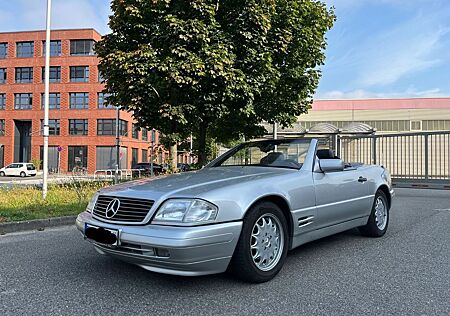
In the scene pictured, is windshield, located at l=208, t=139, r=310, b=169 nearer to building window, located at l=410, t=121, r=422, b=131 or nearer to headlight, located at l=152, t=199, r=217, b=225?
headlight, located at l=152, t=199, r=217, b=225

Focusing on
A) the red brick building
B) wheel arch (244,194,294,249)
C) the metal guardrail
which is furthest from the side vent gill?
the red brick building

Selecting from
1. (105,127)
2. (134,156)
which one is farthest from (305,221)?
(134,156)

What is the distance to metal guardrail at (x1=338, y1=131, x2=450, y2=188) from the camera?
13148 mm

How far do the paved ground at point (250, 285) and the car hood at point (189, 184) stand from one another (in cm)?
88

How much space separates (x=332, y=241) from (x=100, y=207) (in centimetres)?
328

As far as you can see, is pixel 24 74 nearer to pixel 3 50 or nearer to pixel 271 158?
pixel 3 50

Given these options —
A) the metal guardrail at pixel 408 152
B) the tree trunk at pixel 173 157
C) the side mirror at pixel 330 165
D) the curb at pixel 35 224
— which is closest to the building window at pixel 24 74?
the tree trunk at pixel 173 157

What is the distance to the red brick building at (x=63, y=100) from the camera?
49.2 m

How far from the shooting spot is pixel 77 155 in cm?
4969

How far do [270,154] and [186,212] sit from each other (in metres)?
1.96

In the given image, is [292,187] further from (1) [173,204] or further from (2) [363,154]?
(2) [363,154]

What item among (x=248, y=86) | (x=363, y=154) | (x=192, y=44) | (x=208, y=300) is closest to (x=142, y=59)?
(x=192, y=44)

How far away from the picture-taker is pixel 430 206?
31.4ft

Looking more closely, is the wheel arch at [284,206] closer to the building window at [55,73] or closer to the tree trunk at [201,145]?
the tree trunk at [201,145]
